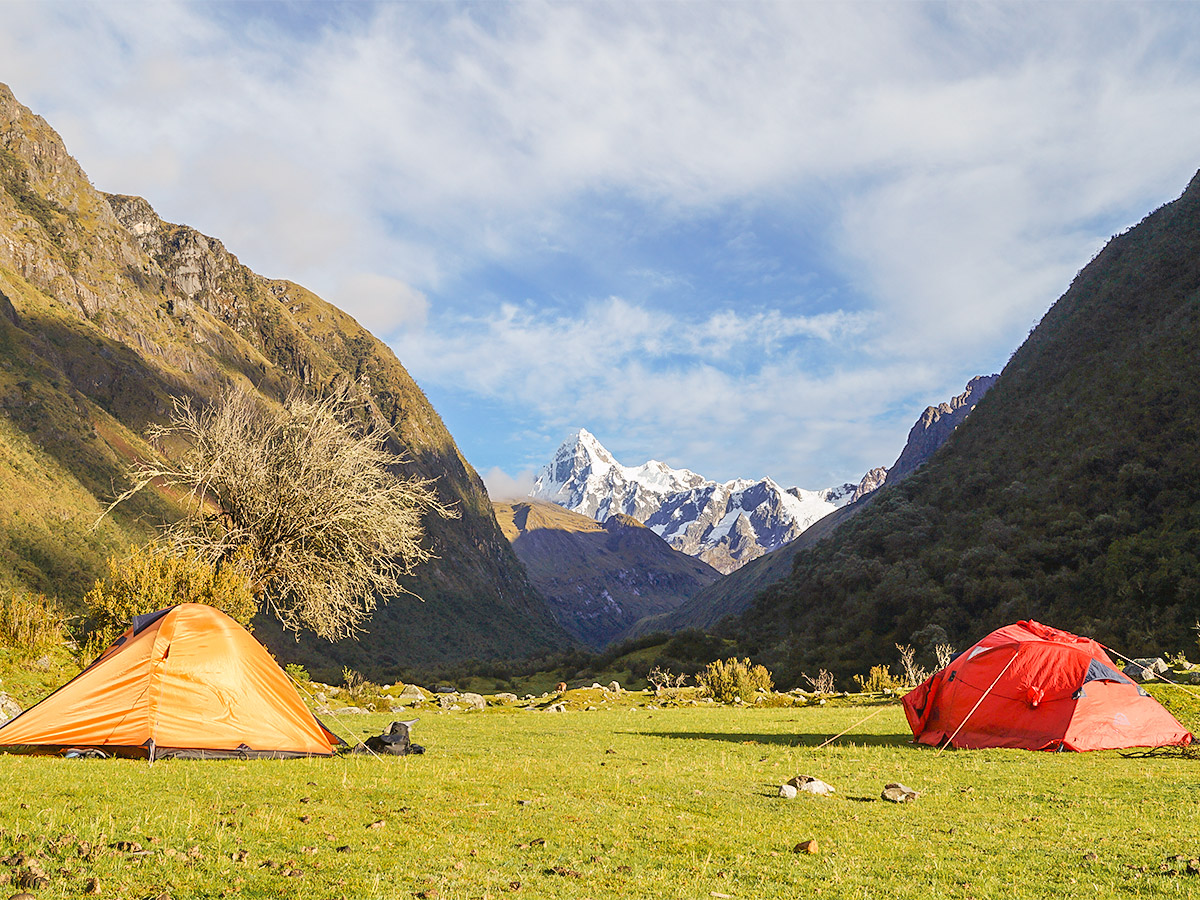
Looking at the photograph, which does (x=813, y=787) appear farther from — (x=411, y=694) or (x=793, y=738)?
(x=411, y=694)

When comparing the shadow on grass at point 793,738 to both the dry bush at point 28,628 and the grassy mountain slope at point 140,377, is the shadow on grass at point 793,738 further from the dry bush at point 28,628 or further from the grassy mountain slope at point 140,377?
the grassy mountain slope at point 140,377

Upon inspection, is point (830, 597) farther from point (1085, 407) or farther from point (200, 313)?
point (200, 313)

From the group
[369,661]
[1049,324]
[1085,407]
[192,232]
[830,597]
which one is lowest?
[369,661]

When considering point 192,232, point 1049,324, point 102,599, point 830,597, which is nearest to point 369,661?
point 830,597

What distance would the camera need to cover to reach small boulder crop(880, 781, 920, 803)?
376 inches

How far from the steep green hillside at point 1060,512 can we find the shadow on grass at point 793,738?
2707 cm

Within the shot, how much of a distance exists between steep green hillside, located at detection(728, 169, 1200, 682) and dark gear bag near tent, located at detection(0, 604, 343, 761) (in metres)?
38.8

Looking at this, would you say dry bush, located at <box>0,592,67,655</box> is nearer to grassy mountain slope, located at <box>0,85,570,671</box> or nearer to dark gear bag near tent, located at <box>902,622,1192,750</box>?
grassy mountain slope, located at <box>0,85,570,671</box>

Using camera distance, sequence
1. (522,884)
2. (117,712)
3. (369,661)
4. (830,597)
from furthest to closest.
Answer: (369,661)
(830,597)
(117,712)
(522,884)

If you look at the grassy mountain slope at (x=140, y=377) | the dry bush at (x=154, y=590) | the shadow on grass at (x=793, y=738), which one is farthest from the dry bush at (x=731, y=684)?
the grassy mountain slope at (x=140, y=377)

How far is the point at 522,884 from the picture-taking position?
231 inches

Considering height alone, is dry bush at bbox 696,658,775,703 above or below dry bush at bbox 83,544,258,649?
below

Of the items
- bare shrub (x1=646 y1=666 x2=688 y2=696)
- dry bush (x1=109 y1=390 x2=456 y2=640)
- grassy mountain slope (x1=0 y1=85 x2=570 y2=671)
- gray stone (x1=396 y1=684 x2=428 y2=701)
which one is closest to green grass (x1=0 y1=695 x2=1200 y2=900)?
dry bush (x1=109 y1=390 x2=456 y2=640)

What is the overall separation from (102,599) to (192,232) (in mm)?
166311
